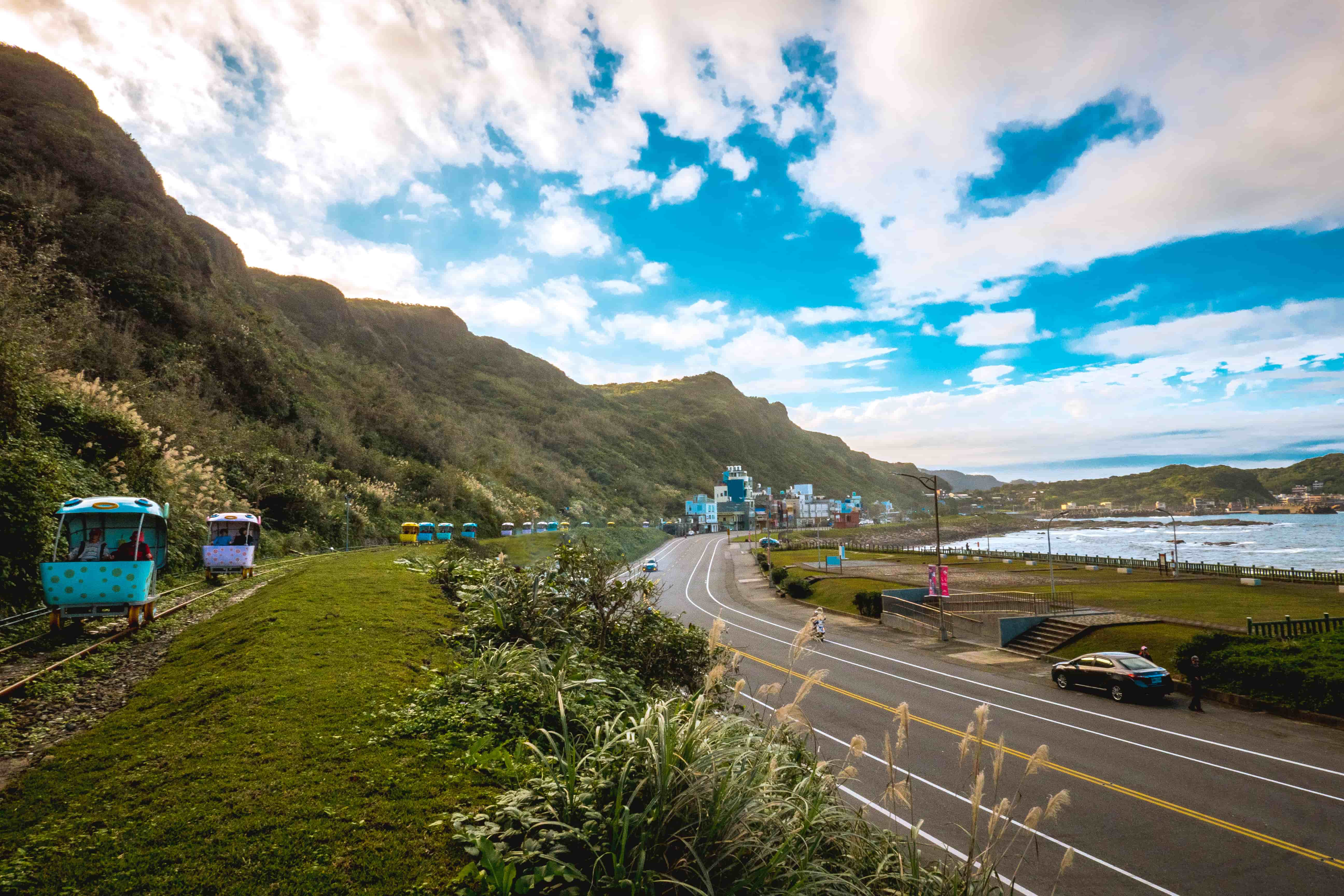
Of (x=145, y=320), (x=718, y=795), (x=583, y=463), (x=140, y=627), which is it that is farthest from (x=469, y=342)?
(x=718, y=795)

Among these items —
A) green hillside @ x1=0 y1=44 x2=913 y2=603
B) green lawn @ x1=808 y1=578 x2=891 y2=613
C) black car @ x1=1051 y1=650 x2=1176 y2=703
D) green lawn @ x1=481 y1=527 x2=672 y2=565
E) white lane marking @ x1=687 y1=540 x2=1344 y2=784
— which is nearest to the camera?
white lane marking @ x1=687 y1=540 x2=1344 y2=784

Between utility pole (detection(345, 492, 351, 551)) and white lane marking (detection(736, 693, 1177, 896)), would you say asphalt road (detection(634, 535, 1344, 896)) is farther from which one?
utility pole (detection(345, 492, 351, 551))

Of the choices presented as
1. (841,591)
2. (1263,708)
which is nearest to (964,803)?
(1263,708)

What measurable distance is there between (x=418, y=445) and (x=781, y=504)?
110m

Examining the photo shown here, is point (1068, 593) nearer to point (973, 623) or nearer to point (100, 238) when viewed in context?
point (973, 623)

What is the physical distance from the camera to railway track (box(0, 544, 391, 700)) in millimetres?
9109

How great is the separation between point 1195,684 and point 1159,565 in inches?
1769

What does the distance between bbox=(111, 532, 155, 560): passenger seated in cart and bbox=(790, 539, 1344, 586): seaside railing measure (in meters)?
45.7

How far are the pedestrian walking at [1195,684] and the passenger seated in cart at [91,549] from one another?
98.8 feet

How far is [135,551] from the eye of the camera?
14.5m

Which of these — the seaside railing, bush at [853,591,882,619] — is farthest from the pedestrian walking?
the seaside railing

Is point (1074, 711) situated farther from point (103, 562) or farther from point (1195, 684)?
point (103, 562)

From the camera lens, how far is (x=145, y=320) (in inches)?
1677

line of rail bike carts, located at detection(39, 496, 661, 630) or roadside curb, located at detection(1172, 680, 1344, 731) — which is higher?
line of rail bike carts, located at detection(39, 496, 661, 630)
